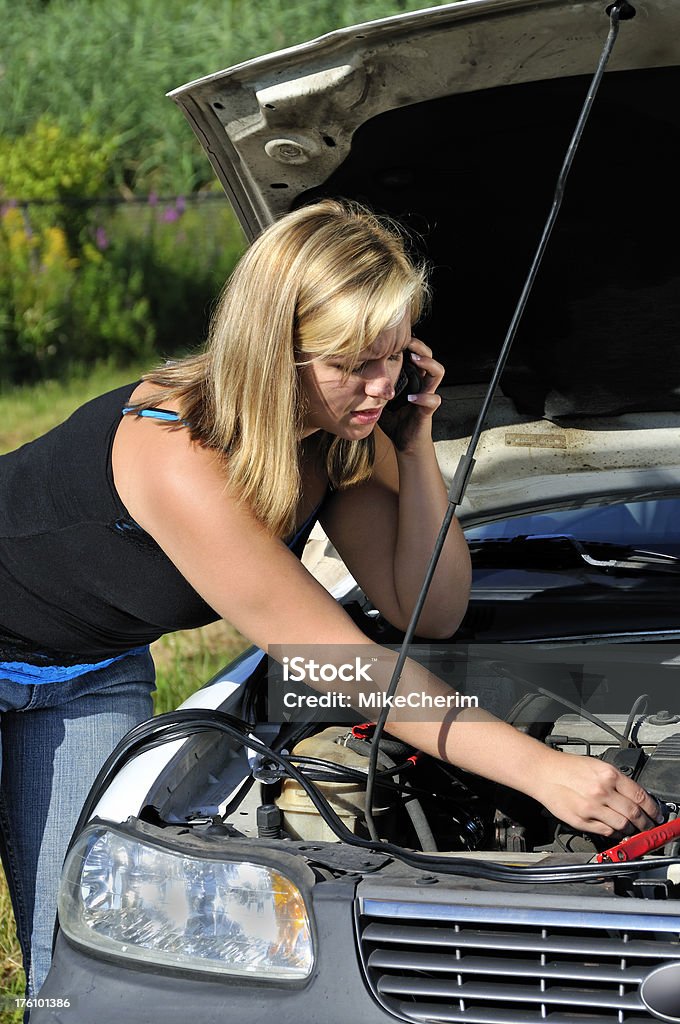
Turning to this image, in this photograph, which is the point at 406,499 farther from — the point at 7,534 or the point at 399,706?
the point at 7,534

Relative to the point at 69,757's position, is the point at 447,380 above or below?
above

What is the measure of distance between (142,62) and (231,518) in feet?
37.3

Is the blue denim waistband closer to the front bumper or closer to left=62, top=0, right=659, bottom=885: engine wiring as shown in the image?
left=62, top=0, right=659, bottom=885: engine wiring

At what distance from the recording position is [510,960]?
5.21ft

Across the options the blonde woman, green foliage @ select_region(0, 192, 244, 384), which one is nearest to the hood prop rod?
the blonde woman

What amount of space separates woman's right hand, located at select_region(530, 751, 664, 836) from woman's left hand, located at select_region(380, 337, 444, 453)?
759mm

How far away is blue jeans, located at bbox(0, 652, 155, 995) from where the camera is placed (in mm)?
2248

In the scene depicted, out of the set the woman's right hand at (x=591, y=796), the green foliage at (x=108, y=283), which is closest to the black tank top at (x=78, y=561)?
the woman's right hand at (x=591, y=796)

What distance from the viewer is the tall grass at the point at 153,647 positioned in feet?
10.1

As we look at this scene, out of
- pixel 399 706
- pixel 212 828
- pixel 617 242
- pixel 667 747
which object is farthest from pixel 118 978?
pixel 617 242

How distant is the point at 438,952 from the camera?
64.4 inches

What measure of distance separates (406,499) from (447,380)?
1.43 feet

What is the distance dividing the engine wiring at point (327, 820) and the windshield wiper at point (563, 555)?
3.05ft

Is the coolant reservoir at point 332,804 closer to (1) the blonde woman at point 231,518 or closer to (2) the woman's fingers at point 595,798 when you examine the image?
(1) the blonde woman at point 231,518
